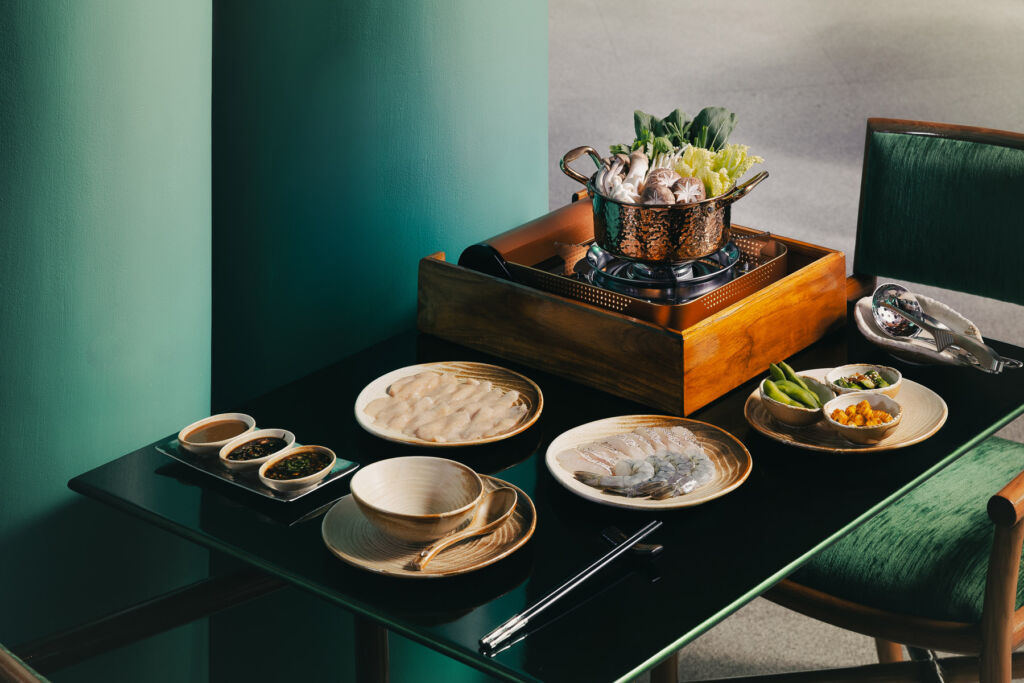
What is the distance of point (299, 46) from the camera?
175 cm

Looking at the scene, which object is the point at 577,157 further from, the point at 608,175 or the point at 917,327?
the point at 917,327

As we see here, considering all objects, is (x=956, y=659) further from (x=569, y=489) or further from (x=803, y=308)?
(x=569, y=489)

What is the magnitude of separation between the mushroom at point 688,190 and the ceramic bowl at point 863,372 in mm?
304

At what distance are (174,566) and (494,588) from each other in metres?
0.73

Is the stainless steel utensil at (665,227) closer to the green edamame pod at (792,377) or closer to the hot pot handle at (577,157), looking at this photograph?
the hot pot handle at (577,157)

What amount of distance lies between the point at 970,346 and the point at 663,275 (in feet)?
1.48

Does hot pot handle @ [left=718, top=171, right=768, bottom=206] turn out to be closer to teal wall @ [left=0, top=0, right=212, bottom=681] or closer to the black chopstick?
the black chopstick

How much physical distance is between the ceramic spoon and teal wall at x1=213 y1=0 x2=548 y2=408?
2.36 feet

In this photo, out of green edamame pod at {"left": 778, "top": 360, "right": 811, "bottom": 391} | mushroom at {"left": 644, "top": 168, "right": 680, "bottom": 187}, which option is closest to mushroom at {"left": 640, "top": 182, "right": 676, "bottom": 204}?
mushroom at {"left": 644, "top": 168, "right": 680, "bottom": 187}

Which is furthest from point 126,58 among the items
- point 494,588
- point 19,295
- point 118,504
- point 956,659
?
point 956,659

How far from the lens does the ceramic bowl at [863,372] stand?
5.04 ft

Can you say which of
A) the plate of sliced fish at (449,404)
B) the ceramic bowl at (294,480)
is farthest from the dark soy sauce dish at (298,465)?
the plate of sliced fish at (449,404)

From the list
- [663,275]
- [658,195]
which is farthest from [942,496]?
[658,195]

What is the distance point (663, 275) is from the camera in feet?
5.60
